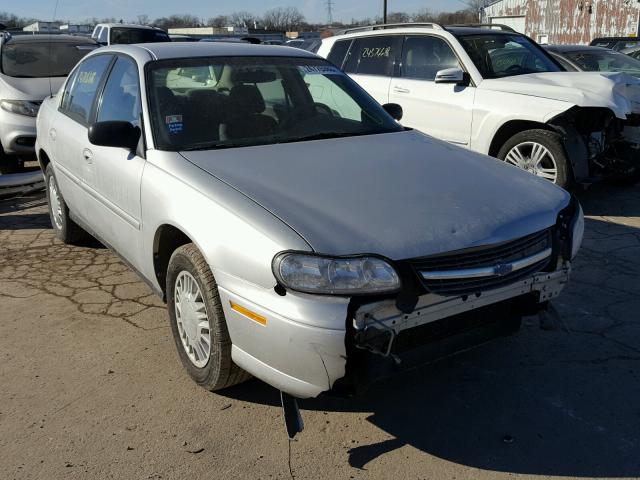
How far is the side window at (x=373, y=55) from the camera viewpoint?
7480mm

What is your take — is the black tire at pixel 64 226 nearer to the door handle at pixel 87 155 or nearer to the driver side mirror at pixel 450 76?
the door handle at pixel 87 155

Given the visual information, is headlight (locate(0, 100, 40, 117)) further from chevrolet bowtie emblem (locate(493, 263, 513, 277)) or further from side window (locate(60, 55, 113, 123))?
chevrolet bowtie emblem (locate(493, 263, 513, 277))

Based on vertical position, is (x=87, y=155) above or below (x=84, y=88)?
below

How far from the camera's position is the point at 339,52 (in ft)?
26.6

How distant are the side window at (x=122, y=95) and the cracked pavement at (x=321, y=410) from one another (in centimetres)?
125

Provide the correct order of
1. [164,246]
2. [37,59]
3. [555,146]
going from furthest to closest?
[37,59]
[555,146]
[164,246]

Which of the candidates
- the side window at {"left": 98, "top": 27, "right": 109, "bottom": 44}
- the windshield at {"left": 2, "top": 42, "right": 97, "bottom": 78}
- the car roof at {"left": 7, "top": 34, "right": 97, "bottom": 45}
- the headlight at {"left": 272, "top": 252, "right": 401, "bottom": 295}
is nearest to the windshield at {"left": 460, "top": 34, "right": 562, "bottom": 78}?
the headlight at {"left": 272, "top": 252, "right": 401, "bottom": 295}

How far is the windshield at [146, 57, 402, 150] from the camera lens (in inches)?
138

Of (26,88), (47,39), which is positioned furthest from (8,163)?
(47,39)

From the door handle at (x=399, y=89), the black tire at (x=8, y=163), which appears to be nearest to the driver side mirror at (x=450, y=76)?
the door handle at (x=399, y=89)

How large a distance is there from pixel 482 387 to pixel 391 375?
87 centimetres

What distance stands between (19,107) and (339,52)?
159 inches

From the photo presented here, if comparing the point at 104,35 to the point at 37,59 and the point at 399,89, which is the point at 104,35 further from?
the point at 399,89

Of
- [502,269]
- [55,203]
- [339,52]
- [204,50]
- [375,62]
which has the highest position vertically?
[204,50]
